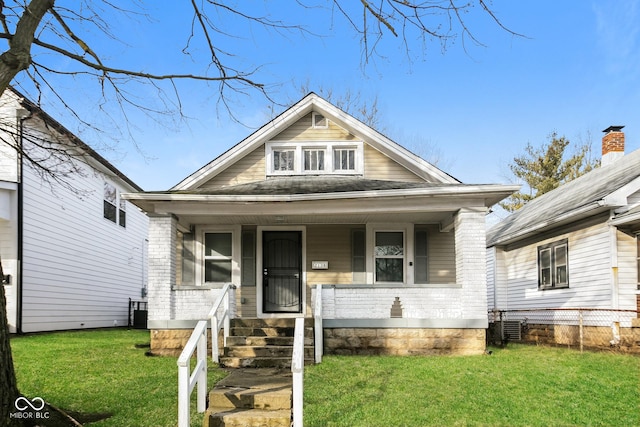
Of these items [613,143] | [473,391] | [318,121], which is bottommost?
[473,391]

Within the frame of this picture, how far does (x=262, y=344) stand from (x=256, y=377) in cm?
166

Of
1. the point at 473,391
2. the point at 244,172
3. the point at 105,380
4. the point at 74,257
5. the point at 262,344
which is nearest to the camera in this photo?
the point at 473,391

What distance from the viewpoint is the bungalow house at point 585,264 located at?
1081cm

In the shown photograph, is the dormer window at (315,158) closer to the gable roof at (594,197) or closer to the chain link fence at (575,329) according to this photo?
the gable roof at (594,197)

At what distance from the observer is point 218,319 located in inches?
391

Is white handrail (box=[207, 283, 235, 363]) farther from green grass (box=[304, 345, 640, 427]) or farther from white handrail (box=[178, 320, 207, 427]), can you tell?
white handrail (box=[178, 320, 207, 427])

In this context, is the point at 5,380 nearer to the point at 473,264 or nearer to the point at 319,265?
the point at 473,264

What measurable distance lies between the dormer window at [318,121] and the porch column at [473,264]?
4550mm

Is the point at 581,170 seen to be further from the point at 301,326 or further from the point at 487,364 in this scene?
the point at 301,326

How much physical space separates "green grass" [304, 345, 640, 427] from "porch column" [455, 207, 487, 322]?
3.33 feet

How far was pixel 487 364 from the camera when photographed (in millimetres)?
8789

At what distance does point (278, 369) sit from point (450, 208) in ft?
14.9

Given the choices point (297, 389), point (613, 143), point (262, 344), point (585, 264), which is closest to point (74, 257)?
point (262, 344)

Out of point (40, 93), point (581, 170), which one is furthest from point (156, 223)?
point (581, 170)
